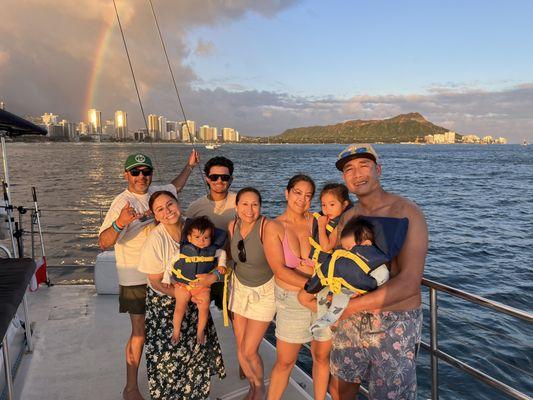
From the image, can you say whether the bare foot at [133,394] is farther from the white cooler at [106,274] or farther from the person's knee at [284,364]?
the white cooler at [106,274]

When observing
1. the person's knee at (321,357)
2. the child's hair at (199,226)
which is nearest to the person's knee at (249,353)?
the person's knee at (321,357)

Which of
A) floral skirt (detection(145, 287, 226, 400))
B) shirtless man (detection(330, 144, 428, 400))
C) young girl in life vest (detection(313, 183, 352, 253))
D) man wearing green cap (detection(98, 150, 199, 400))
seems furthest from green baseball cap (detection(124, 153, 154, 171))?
shirtless man (detection(330, 144, 428, 400))

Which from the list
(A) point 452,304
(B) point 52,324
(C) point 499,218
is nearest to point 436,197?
(C) point 499,218

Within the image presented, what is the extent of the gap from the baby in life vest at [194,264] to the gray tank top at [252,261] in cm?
12

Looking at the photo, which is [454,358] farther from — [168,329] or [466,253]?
[466,253]

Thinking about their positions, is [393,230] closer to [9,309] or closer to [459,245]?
[9,309]

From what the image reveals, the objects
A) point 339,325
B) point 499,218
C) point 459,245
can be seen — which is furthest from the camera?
point 499,218

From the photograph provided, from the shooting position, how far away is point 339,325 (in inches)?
99.7

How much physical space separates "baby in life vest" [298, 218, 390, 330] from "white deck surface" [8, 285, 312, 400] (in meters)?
1.50

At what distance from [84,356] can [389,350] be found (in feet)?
10.5

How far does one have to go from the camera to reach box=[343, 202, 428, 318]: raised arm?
2150 millimetres

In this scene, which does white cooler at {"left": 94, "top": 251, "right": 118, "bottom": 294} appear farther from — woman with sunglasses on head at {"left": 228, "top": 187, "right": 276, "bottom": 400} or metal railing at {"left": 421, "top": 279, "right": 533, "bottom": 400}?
metal railing at {"left": 421, "top": 279, "right": 533, "bottom": 400}

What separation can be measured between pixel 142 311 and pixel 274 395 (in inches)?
48.2

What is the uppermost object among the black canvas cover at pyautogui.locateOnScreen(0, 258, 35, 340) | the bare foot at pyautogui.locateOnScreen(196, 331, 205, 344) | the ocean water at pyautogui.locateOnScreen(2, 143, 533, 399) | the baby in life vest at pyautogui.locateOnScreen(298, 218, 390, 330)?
the baby in life vest at pyautogui.locateOnScreen(298, 218, 390, 330)
